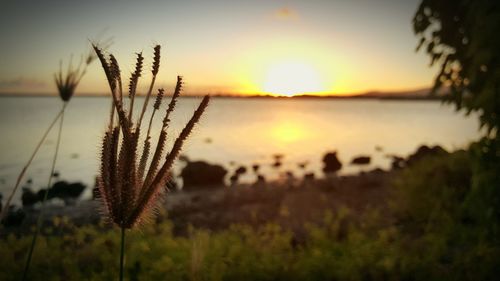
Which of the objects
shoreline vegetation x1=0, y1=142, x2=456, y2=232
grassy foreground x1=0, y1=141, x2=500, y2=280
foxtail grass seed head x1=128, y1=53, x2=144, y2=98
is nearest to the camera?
foxtail grass seed head x1=128, y1=53, x2=144, y2=98

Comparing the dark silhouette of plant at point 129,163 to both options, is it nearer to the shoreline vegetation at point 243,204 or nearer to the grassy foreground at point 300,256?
the grassy foreground at point 300,256

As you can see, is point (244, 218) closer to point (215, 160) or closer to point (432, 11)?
point (432, 11)

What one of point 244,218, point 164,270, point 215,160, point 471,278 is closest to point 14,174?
point 215,160

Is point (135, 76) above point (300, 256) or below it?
above

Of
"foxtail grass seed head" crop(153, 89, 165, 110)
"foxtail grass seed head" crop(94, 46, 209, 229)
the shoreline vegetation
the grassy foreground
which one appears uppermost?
"foxtail grass seed head" crop(153, 89, 165, 110)

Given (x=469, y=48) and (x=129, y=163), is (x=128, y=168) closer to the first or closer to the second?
(x=129, y=163)

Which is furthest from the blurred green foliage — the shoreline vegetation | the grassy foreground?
the shoreline vegetation

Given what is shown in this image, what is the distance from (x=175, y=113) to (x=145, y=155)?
254mm

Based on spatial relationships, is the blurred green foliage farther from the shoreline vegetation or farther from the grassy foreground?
the shoreline vegetation

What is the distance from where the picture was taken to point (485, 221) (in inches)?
226

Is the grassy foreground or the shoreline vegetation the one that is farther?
the shoreline vegetation

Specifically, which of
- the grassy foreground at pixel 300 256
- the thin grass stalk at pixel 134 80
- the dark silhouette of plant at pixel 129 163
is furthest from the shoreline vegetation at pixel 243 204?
the thin grass stalk at pixel 134 80

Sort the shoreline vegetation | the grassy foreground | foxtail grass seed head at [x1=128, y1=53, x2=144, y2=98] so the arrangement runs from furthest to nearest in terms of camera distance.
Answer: the shoreline vegetation < the grassy foreground < foxtail grass seed head at [x1=128, y1=53, x2=144, y2=98]

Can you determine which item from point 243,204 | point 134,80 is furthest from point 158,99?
point 243,204
